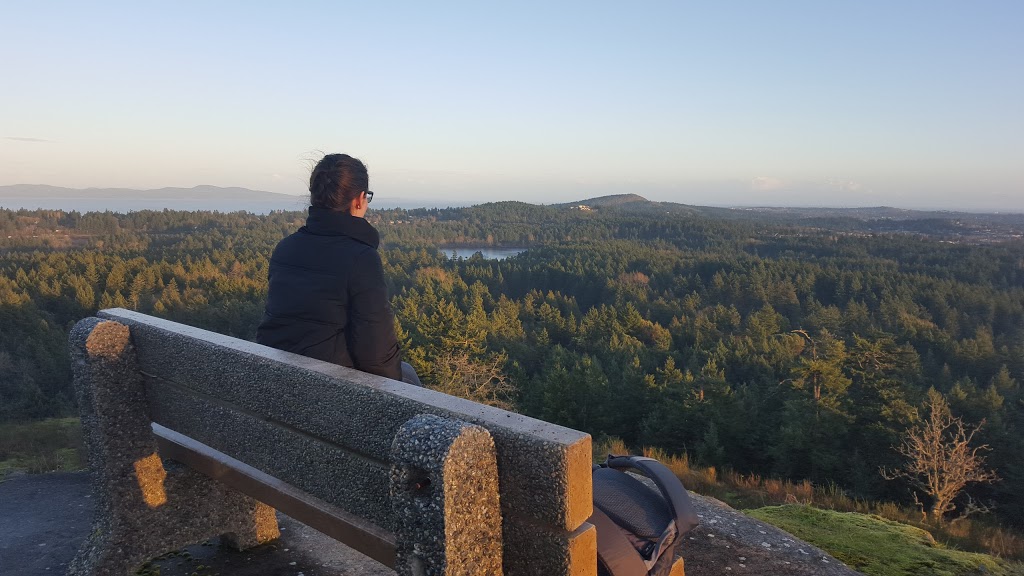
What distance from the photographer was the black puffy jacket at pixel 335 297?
9.48 ft

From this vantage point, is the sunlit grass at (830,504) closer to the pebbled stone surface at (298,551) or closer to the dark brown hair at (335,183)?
the pebbled stone surface at (298,551)

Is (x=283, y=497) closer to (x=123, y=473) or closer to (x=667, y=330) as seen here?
(x=123, y=473)

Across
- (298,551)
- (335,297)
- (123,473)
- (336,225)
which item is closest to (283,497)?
(335,297)

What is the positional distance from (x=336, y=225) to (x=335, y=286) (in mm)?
320

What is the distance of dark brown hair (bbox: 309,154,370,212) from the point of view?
118 inches

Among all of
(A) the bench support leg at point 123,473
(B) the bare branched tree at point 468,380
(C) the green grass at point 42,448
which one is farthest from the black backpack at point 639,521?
(B) the bare branched tree at point 468,380

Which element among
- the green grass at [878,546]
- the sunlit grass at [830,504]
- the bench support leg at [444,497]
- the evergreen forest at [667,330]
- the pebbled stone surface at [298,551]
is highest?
the bench support leg at [444,497]

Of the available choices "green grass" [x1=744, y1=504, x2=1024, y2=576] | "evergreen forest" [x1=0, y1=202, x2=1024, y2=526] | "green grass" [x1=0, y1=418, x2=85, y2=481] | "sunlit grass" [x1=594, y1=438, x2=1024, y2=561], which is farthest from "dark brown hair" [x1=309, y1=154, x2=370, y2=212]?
"evergreen forest" [x1=0, y1=202, x2=1024, y2=526]

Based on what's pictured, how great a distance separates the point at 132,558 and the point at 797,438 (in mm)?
22496

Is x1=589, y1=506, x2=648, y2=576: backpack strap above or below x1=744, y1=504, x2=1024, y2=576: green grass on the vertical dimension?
above

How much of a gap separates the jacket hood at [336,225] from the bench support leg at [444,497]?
4.37 ft

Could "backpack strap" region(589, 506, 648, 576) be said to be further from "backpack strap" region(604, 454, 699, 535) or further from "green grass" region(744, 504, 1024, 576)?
"green grass" region(744, 504, 1024, 576)

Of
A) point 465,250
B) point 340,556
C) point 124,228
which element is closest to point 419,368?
point 340,556

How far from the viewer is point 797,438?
71.5 ft
